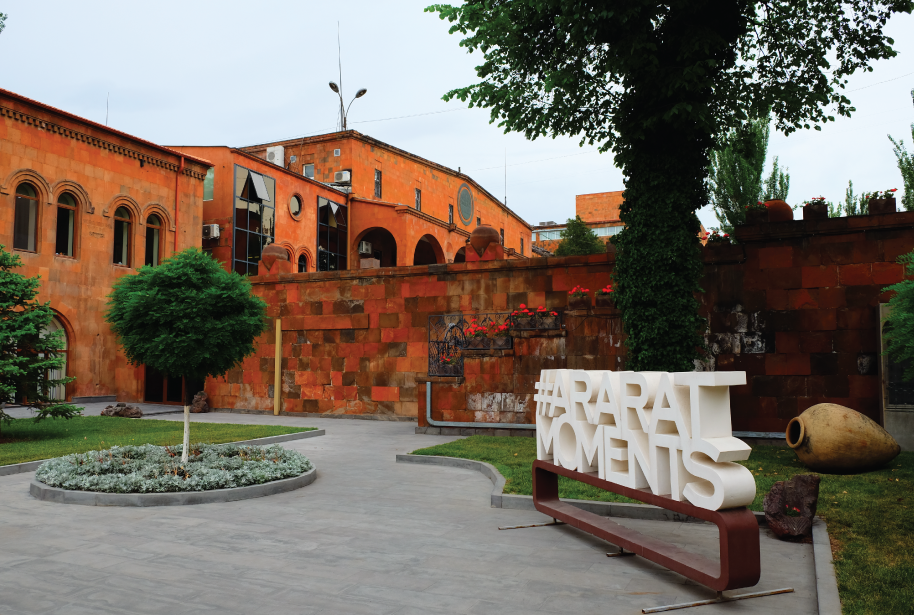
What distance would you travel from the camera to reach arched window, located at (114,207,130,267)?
23359mm

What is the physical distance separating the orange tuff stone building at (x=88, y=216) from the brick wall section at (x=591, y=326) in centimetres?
793

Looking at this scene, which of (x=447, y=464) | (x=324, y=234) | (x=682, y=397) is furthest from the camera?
(x=324, y=234)

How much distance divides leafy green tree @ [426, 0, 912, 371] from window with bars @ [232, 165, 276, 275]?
16.7 metres

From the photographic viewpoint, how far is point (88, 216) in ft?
72.5

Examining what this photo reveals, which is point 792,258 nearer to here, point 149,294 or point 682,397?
point 682,397

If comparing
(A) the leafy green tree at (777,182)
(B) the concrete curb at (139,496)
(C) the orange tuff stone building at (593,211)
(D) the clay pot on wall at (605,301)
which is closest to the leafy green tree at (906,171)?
(A) the leafy green tree at (777,182)

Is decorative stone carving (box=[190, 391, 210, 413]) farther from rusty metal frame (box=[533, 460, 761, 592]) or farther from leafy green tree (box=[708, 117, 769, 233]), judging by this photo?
leafy green tree (box=[708, 117, 769, 233])

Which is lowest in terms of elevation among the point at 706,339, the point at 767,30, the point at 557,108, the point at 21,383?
the point at 21,383

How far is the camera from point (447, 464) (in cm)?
1066

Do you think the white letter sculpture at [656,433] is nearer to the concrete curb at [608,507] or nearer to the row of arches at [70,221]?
the concrete curb at [608,507]

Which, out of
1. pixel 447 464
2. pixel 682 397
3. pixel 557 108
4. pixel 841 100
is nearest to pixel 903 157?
pixel 841 100

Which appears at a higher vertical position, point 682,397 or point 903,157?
point 903,157

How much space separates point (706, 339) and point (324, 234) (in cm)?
2179

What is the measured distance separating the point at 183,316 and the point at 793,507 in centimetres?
781
